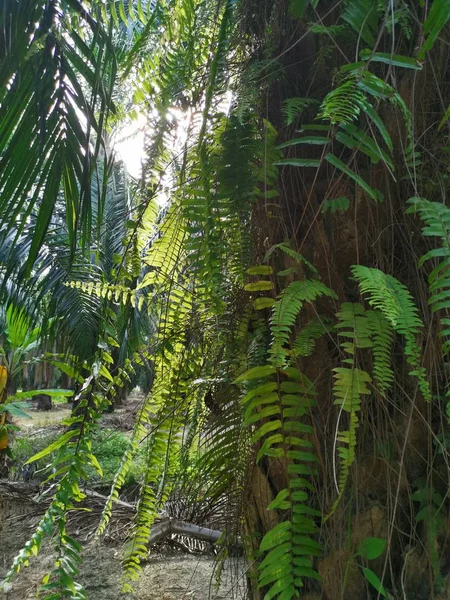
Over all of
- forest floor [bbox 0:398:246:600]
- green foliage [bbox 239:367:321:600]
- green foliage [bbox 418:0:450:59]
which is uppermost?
green foliage [bbox 418:0:450:59]

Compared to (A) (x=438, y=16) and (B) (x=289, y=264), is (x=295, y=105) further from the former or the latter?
(A) (x=438, y=16)

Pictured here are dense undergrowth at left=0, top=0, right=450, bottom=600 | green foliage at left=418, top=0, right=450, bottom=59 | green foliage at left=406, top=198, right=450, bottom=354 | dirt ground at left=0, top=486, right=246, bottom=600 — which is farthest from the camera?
dirt ground at left=0, top=486, right=246, bottom=600

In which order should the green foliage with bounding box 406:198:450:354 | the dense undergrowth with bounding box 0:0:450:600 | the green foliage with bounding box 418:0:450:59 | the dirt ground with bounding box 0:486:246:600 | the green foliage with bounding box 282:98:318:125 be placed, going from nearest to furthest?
the green foliage with bounding box 418:0:450:59
the green foliage with bounding box 406:198:450:354
the dense undergrowth with bounding box 0:0:450:600
the green foliage with bounding box 282:98:318:125
the dirt ground with bounding box 0:486:246:600

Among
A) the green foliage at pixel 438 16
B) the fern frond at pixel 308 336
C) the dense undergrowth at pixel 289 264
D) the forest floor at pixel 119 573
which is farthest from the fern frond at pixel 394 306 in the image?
the forest floor at pixel 119 573

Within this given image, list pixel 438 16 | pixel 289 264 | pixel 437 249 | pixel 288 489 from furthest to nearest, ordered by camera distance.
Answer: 1. pixel 289 264
2. pixel 288 489
3. pixel 437 249
4. pixel 438 16

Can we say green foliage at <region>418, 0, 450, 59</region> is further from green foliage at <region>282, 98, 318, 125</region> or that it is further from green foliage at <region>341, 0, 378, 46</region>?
green foliage at <region>282, 98, 318, 125</region>

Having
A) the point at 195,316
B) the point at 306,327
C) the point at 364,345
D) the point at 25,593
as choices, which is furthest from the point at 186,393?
the point at 25,593

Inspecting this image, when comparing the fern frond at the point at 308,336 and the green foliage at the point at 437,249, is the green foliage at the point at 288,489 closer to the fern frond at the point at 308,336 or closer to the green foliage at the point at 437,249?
the fern frond at the point at 308,336

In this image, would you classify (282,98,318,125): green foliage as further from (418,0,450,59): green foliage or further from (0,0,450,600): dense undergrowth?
(418,0,450,59): green foliage

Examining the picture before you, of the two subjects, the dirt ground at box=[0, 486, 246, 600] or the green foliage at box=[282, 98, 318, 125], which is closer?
the green foliage at box=[282, 98, 318, 125]

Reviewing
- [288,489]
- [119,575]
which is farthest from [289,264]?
[119,575]

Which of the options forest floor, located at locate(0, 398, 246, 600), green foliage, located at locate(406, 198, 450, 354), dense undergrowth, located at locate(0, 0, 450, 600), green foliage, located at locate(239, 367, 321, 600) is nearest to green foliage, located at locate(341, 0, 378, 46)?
dense undergrowth, located at locate(0, 0, 450, 600)

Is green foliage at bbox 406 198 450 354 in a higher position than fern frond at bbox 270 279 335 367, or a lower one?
higher

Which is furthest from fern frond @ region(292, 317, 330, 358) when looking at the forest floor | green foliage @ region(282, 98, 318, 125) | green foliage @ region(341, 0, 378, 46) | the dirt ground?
the dirt ground
